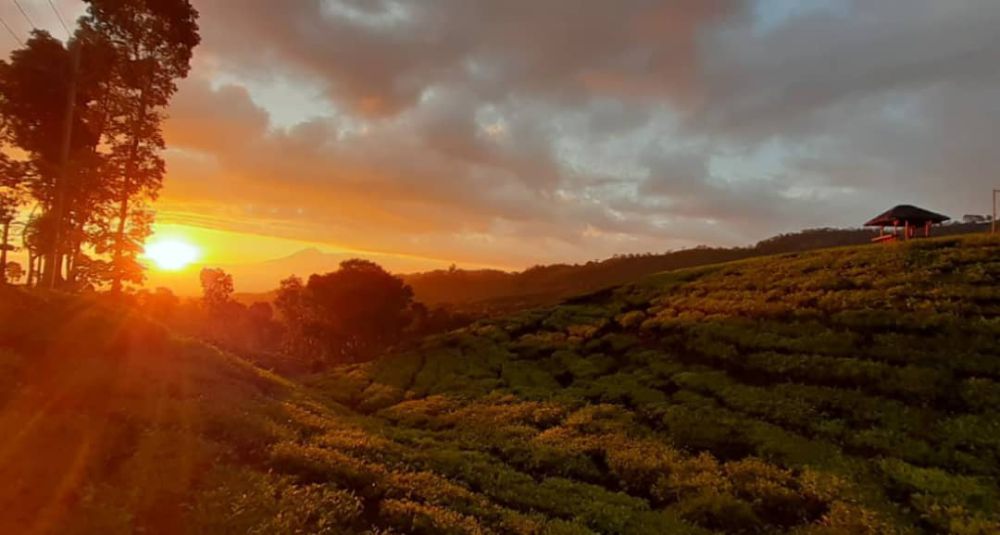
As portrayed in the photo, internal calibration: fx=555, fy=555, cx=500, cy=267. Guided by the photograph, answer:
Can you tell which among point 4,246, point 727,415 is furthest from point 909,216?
point 4,246

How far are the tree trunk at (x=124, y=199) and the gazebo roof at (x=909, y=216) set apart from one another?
63139 millimetres

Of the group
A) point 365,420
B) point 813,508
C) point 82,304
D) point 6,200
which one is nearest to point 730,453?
point 813,508

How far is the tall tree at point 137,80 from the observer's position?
1535 inches

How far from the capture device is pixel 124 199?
40938 millimetres

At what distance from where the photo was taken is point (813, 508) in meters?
16.5

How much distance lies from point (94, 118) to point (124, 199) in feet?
24.1

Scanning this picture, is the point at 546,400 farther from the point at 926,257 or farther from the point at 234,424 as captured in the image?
the point at 926,257

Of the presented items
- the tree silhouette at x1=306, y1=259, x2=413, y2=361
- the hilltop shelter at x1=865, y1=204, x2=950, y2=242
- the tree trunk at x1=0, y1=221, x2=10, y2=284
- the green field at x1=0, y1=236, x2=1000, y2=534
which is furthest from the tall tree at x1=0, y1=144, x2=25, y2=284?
the hilltop shelter at x1=865, y1=204, x2=950, y2=242

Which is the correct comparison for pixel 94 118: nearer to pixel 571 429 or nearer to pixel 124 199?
pixel 124 199

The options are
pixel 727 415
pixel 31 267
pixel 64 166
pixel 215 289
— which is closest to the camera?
pixel 727 415

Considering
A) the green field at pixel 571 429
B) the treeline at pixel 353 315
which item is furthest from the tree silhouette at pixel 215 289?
the green field at pixel 571 429

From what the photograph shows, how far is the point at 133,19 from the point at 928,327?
53679mm

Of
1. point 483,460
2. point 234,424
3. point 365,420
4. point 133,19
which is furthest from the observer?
point 133,19

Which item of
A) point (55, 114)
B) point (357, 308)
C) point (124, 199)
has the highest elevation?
point (55, 114)
